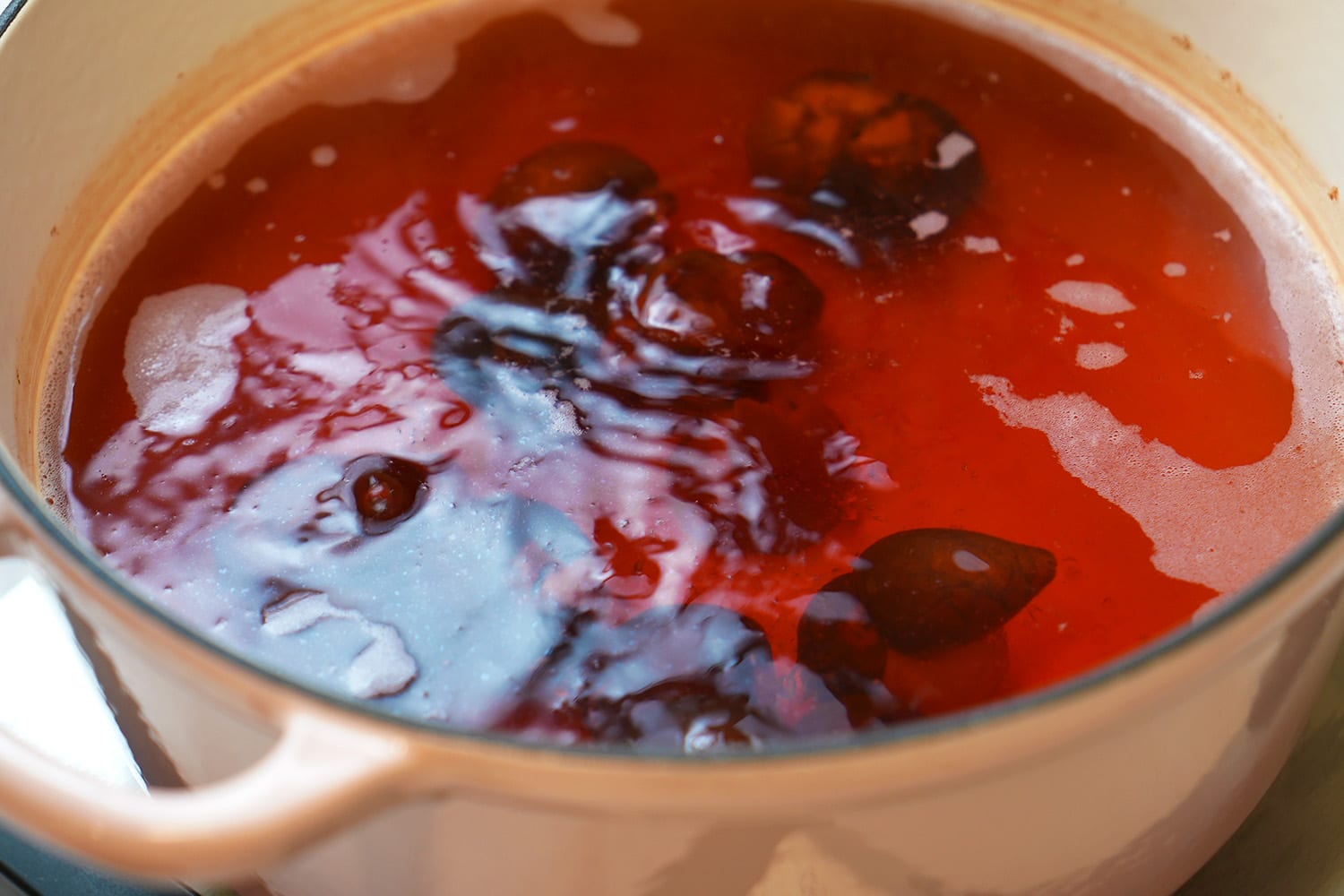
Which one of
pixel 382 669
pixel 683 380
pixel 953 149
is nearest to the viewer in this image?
pixel 382 669

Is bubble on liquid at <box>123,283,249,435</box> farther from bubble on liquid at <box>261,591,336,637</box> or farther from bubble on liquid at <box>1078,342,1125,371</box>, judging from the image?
bubble on liquid at <box>1078,342,1125,371</box>

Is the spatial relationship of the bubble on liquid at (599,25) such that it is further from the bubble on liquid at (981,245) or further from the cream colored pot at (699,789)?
the cream colored pot at (699,789)

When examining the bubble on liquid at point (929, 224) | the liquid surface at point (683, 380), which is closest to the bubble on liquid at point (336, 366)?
the liquid surface at point (683, 380)

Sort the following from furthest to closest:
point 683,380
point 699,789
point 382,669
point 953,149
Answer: point 953,149 < point 683,380 < point 382,669 < point 699,789

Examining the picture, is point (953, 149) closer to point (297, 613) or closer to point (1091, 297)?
point (1091, 297)

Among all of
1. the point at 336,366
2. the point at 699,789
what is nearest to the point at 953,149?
the point at 336,366

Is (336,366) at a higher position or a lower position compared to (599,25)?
lower

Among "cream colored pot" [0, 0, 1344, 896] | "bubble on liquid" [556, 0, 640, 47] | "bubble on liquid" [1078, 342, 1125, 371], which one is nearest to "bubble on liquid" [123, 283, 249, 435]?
"cream colored pot" [0, 0, 1344, 896]

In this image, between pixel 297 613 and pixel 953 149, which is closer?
pixel 297 613
